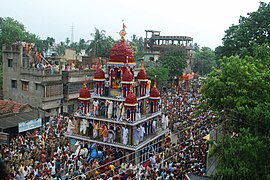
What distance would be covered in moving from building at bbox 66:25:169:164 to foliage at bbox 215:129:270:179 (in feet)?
25.8

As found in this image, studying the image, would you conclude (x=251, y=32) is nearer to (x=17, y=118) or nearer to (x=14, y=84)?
(x=17, y=118)

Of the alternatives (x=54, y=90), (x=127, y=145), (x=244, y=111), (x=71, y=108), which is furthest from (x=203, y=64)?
(x=244, y=111)

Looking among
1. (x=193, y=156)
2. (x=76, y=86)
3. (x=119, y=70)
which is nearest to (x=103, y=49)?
(x=76, y=86)

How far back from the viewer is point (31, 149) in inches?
731

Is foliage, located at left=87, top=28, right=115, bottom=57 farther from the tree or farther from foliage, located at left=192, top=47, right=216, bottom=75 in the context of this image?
foliage, located at left=192, top=47, right=216, bottom=75

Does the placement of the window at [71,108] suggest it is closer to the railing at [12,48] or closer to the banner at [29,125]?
the railing at [12,48]

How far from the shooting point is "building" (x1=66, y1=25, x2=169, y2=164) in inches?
751

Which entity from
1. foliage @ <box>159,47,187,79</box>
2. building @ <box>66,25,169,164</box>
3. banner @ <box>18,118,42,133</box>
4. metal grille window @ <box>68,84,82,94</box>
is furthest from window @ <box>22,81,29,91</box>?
foliage @ <box>159,47,187,79</box>

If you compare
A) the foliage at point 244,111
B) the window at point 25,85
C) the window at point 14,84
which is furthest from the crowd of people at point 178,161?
the window at point 14,84

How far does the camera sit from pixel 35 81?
101 feet

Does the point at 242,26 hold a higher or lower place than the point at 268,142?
higher

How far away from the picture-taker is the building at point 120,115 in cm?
1908

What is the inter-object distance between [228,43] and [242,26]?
1745 millimetres

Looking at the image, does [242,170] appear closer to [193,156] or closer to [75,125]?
[193,156]
